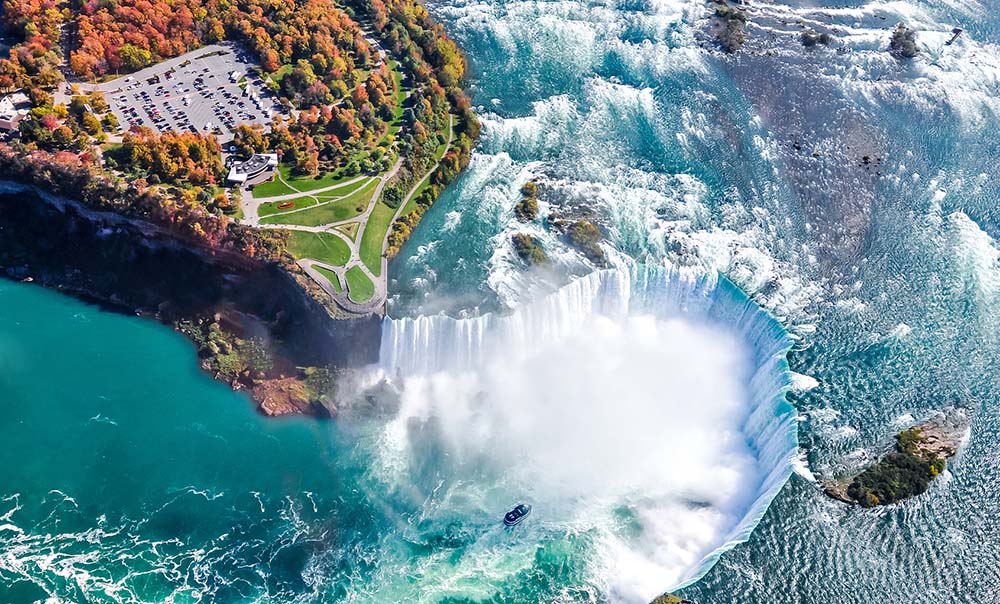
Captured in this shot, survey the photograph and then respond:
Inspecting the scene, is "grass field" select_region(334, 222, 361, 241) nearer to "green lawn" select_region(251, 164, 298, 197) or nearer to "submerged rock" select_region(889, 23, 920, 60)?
"green lawn" select_region(251, 164, 298, 197)

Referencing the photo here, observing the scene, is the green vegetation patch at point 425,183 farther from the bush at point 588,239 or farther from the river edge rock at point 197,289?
the bush at point 588,239

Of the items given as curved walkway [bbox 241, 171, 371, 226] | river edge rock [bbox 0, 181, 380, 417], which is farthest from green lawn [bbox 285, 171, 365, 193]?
river edge rock [bbox 0, 181, 380, 417]

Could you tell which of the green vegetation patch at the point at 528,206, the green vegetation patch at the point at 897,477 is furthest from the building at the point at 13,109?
the green vegetation patch at the point at 897,477

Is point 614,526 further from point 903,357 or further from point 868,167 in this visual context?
point 868,167

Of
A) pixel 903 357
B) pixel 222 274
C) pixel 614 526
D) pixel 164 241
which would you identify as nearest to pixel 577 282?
pixel 614 526

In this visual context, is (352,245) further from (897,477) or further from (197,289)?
(897,477)
